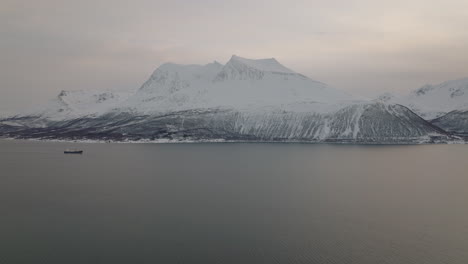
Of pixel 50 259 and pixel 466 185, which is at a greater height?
pixel 50 259


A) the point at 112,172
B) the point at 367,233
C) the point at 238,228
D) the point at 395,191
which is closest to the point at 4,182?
the point at 112,172

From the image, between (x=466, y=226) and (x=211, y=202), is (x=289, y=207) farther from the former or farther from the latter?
(x=466, y=226)

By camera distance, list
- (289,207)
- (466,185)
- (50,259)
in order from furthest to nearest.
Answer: (466,185) → (289,207) → (50,259)

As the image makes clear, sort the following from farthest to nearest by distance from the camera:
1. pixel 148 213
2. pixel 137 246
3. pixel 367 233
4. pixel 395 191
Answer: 1. pixel 395 191
2. pixel 148 213
3. pixel 367 233
4. pixel 137 246

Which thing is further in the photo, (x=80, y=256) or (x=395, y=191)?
(x=395, y=191)

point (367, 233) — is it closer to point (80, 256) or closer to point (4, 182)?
point (80, 256)

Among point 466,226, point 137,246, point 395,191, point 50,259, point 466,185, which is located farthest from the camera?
point 466,185

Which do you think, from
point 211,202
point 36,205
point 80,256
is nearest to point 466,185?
point 211,202
